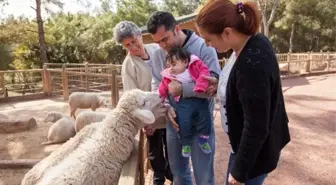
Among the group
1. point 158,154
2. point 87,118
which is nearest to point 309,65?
point 87,118

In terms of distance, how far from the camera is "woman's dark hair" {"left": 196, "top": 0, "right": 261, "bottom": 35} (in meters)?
1.26

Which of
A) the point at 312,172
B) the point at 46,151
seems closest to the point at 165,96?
the point at 312,172

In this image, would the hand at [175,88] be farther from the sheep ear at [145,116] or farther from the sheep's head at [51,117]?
the sheep's head at [51,117]

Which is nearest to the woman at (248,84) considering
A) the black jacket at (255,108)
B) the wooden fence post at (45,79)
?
the black jacket at (255,108)

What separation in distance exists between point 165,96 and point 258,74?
3.40 ft

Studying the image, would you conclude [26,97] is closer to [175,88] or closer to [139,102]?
[139,102]

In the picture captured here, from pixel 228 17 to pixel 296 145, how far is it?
4543 millimetres

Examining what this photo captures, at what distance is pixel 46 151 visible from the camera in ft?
17.6

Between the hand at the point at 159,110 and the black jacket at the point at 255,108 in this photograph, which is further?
the hand at the point at 159,110

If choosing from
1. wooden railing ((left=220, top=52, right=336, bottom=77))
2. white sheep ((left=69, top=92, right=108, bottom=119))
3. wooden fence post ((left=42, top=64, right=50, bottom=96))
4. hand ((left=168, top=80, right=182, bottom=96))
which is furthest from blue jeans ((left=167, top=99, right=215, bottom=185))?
wooden railing ((left=220, top=52, right=336, bottom=77))

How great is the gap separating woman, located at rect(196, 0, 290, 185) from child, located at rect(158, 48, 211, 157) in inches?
21.7

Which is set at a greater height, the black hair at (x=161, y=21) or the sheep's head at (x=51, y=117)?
the black hair at (x=161, y=21)

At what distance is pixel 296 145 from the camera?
17.0 ft

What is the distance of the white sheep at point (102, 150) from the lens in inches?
65.7
